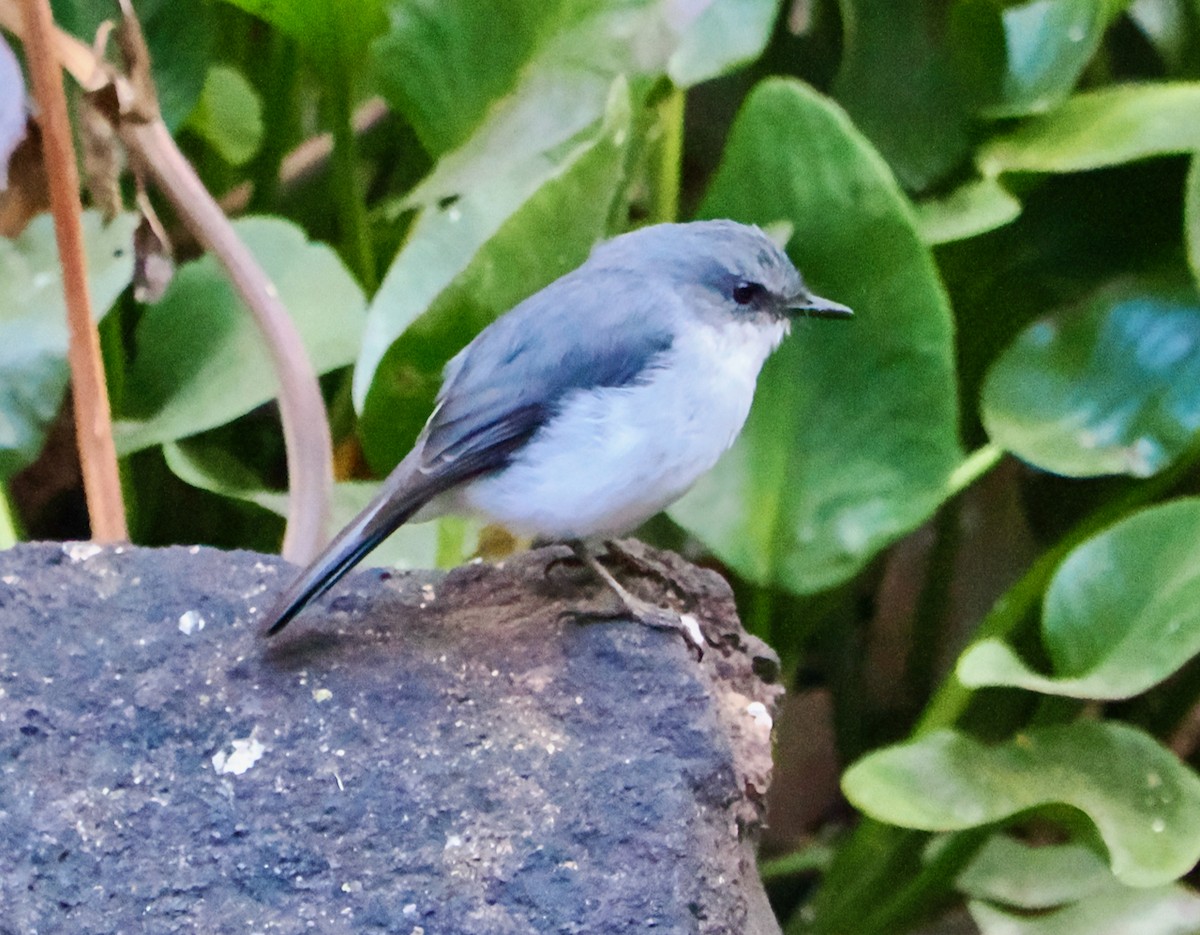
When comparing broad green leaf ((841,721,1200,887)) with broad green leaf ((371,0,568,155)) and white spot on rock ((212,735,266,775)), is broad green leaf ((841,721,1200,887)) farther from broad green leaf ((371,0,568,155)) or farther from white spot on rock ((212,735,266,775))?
broad green leaf ((371,0,568,155))

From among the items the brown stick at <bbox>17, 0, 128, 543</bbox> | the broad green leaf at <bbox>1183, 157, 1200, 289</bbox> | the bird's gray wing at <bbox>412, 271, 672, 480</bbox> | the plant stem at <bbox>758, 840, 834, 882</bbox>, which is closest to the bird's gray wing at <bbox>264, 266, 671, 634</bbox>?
the bird's gray wing at <bbox>412, 271, 672, 480</bbox>

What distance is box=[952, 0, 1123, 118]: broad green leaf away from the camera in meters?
1.52

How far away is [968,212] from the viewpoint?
144cm

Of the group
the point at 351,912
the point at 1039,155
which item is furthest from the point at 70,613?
the point at 1039,155

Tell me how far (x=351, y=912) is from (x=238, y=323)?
3.05 ft

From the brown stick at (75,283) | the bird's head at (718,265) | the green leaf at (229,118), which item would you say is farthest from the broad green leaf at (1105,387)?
the green leaf at (229,118)

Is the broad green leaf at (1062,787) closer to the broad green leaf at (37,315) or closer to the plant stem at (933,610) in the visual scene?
the plant stem at (933,610)

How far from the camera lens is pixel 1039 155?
1.46 m

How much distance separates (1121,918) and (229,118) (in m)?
1.74

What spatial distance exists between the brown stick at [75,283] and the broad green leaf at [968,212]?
999 mm

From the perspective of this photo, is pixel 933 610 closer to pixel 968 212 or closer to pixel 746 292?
pixel 968 212

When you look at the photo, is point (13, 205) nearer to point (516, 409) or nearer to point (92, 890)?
point (516, 409)

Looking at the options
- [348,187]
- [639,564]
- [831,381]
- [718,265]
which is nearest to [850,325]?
Result: [831,381]

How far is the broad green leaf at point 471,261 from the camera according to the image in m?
1.21
